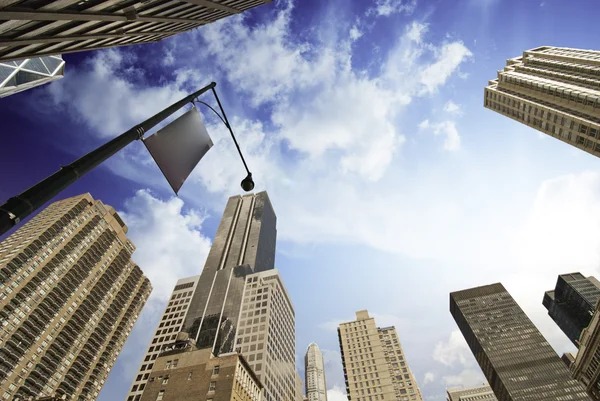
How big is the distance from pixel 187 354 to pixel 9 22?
6651 centimetres

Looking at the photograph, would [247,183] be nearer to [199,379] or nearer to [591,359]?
[199,379]

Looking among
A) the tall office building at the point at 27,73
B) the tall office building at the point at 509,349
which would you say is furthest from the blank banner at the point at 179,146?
the tall office building at the point at 509,349

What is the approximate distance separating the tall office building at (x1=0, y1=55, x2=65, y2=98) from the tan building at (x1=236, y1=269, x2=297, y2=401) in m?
102

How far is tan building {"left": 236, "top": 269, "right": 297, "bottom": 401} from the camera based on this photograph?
97.0 meters

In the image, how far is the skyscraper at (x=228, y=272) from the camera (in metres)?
114

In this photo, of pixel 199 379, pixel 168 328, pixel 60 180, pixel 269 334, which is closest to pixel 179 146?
pixel 60 180

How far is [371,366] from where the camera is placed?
125562 mm

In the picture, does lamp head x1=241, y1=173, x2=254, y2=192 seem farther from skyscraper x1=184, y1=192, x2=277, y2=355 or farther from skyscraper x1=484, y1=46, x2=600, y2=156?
skyscraper x1=184, y1=192, x2=277, y2=355

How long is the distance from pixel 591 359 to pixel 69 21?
81872 millimetres

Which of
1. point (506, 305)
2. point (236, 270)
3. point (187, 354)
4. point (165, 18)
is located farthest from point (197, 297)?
point (506, 305)

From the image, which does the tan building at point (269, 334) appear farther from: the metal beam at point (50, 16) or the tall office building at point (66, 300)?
the metal beam at point (50, 16)

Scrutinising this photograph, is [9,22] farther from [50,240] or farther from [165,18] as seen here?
[50,240]

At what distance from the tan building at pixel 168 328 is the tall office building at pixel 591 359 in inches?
3900

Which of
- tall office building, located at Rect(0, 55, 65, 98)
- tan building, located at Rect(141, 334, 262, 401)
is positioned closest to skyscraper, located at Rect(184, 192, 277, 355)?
tan building, located at Rect(141, 334, 262, 401)
